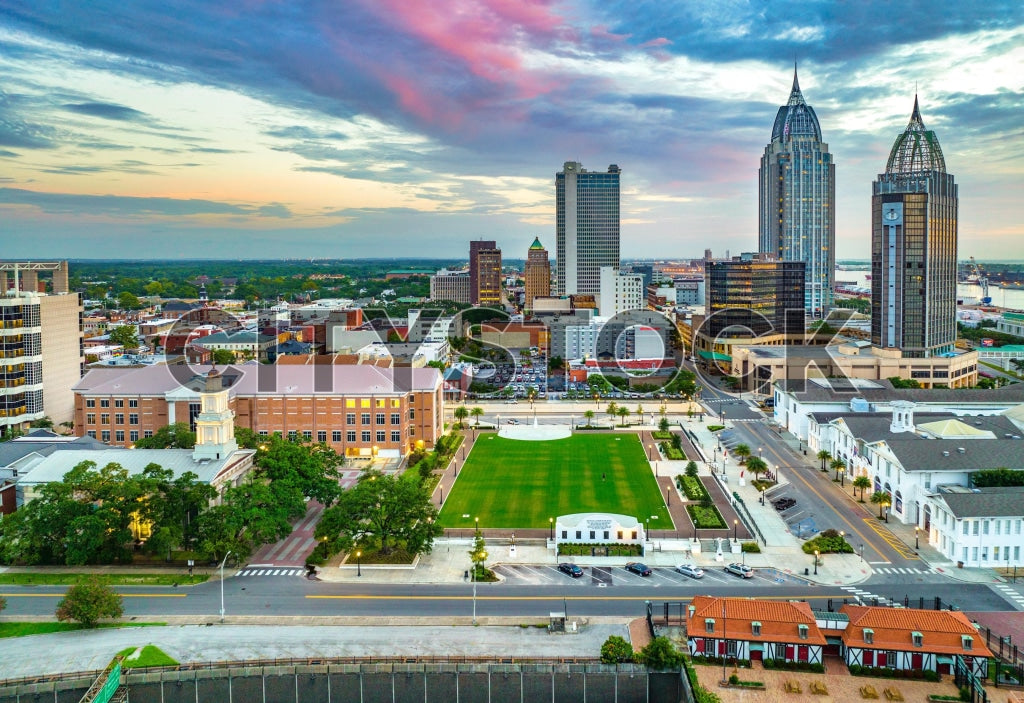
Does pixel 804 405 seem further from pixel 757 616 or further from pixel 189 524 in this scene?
pixel 189 524

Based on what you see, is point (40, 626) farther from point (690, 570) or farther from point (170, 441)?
point (690, 570)

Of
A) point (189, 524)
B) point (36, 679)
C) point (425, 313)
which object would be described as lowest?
point (36, 679)

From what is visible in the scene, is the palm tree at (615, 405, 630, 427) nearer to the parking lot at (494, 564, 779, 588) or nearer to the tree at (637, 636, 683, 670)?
the parking lot at (494, 564, 779, 588)

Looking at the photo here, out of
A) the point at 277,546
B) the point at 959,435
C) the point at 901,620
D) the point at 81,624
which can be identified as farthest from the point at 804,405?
the point at 81,624

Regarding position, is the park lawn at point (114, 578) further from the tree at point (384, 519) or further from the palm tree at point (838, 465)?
the palm tree at point (838, 465)

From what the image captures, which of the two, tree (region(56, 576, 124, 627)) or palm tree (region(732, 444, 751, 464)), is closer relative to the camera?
tree (region(56, 576, 124, 627))

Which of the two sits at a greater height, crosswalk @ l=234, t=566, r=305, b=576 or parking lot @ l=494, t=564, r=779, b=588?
crosswalk @ l=234, t=566, r=305, b=576

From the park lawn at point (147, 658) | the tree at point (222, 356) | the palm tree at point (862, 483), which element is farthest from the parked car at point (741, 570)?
the tree at point (222, 356)

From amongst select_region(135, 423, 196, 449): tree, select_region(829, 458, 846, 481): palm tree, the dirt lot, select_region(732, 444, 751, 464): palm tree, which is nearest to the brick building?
select_region(135, 423, 196, 449): tree
